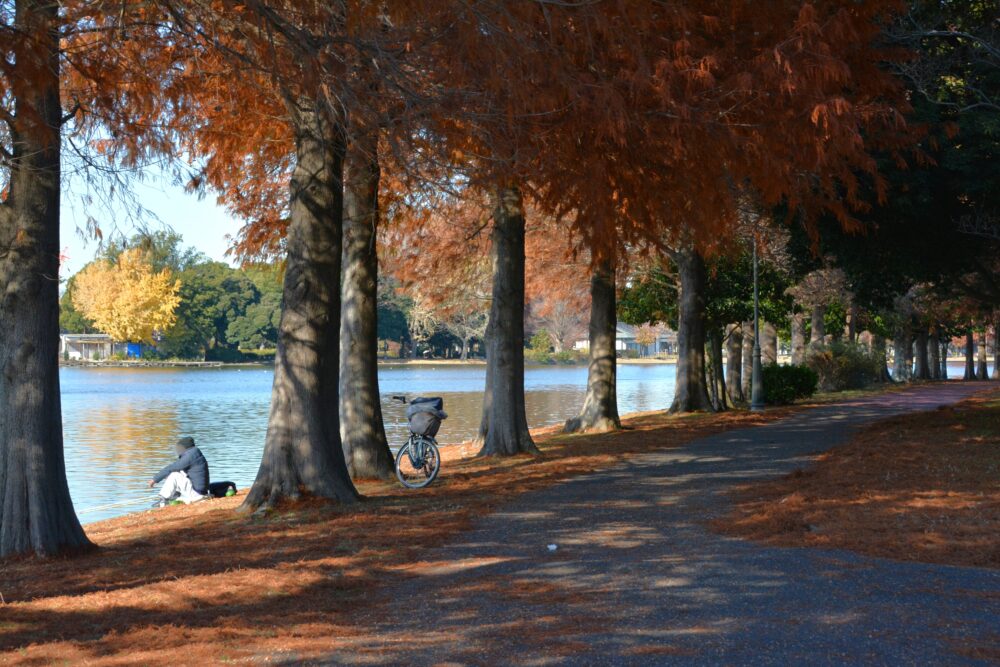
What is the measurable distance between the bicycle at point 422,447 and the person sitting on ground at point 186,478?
150 inches

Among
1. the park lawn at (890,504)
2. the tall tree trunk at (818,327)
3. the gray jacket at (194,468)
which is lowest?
the gray jacket at (194,468)

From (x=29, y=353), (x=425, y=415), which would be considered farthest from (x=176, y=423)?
(x=29, y=353)

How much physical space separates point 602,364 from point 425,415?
10.2 meters

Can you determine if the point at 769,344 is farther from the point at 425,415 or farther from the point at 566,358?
the point at 566,358

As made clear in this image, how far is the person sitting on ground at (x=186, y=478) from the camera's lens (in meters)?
17.4

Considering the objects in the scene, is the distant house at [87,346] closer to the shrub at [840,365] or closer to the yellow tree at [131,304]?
the yellow tree at [131,304]

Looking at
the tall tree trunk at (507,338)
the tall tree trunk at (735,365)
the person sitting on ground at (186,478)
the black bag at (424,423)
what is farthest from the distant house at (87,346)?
the black bag at (424,423)

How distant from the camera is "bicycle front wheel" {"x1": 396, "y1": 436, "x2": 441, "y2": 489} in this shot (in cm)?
1488

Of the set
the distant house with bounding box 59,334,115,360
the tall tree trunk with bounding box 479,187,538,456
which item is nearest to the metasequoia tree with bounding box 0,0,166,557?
the tall tree trunk with bounding box 479,187,538,456

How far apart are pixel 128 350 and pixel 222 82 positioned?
111196mm

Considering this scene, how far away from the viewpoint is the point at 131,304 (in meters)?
94.8

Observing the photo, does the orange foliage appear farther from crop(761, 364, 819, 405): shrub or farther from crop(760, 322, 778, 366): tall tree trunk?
crop(760, 322, 778, 366): tall tree trunk

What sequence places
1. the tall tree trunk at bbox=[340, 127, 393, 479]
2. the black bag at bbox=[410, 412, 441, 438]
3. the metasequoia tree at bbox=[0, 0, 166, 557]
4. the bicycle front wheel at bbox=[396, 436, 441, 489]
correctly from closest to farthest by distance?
the metasequoia tree at bbox=[0, 0, 166, 557] → the bicycle front wheel at bbox=[396, 436, 441, 489] → the black bag at bbox=[410, 412, 441, 438] → the tall tree trunk at bbox=[340, 127, 393, 479]

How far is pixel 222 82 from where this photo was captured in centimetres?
1277
